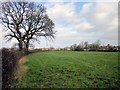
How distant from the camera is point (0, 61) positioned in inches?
296

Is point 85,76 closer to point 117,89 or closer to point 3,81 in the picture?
point 117,89

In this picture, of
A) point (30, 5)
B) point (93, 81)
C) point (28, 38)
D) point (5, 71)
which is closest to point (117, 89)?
point (93, 81)

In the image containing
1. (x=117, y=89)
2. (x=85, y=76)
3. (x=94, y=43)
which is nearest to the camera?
(x=117, y=89)

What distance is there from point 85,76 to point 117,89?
2.75 metres

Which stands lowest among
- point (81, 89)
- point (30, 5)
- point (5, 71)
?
point (81, 89)

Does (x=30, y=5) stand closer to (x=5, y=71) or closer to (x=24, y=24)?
(x=24, y=24)

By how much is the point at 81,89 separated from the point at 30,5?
25.8 meters

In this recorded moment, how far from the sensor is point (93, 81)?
34.6 ft

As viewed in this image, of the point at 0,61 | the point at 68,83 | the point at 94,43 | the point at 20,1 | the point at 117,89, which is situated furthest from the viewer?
the point at 94,43

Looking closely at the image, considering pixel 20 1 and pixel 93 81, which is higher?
pixel 20 1

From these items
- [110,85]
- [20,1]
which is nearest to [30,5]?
[20,1]

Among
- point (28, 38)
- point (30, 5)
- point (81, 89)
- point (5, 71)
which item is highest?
point (30, 5)

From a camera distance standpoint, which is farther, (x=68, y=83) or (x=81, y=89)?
→ (x=68, y=83)

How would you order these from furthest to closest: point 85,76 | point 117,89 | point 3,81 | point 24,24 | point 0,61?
point 24,24 < point 85,76 < point 117,89 < point 3,81 < point 0,61
